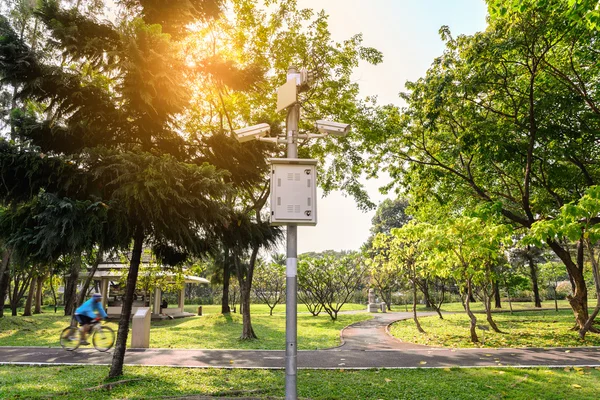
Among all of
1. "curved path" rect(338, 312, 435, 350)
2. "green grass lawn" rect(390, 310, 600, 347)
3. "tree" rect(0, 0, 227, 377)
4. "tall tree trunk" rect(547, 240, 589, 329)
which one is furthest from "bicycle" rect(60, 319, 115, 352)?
"tall tree trunk" rect(547, 240, 589, 329)

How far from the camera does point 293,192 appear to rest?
3.96 m

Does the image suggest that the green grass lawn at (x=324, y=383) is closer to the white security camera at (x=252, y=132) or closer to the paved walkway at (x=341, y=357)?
the paved walkway at (x=341, y=357)

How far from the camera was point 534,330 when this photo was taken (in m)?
14.9

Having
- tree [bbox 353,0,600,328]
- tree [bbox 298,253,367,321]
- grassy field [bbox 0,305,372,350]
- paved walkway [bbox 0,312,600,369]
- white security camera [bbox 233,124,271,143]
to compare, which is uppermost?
tree [bbox 353,0,600,328]

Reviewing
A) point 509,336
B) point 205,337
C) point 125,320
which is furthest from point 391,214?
point 125,320

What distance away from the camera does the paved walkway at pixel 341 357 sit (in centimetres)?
893

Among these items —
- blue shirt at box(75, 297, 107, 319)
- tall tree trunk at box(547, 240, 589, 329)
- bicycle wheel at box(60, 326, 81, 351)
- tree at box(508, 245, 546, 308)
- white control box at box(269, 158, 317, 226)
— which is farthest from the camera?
tree at box(508, 245, 546, 308)

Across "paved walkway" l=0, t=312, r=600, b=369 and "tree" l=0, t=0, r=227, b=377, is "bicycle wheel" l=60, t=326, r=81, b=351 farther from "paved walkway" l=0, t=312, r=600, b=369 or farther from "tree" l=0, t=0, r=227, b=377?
"tree" l=0, t=0, r=227, b=377

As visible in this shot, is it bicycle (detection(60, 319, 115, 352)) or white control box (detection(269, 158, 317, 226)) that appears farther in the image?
bicycle (detection(60, 319, 115, 352))

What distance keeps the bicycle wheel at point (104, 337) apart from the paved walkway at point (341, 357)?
0.41 meters

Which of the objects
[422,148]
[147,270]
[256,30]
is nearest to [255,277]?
[147,270]

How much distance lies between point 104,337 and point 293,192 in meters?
8.52

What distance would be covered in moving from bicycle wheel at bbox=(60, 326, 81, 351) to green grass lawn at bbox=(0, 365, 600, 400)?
3.95 feet

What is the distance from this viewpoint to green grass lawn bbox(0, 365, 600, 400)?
628 centimetres
